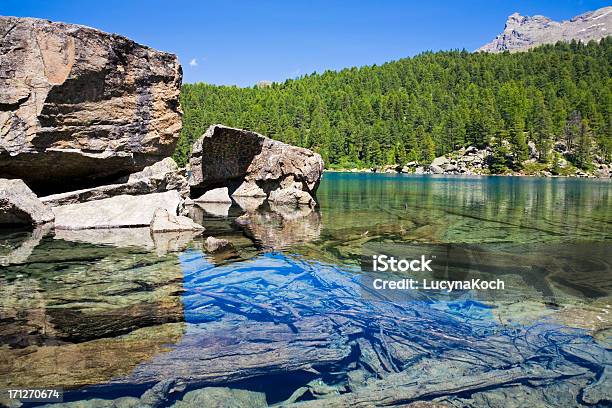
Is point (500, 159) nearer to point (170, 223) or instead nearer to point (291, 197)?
point (291, 197)

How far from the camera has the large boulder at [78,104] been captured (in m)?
17.2

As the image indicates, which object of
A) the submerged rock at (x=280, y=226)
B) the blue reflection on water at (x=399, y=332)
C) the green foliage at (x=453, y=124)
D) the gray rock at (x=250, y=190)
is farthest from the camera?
the green foliage at (x=453, y=124)

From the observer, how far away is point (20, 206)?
686 inches

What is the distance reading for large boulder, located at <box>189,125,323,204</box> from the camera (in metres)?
30.1

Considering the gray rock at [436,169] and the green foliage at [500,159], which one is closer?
the green foliage at [500,159]

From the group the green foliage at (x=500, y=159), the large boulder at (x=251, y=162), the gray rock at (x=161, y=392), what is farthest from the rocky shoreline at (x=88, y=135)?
the green foliage at (x=500, y=159)

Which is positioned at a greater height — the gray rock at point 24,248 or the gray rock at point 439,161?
the gray rock at point 439,161

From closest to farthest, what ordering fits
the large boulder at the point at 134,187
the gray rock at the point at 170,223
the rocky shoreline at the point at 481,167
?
the gray rock at the point at 170,223 < the large boulder at the point at 134,187 < the rocky shoreline at the point at 481,167

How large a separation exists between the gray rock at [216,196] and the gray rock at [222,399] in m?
26.8

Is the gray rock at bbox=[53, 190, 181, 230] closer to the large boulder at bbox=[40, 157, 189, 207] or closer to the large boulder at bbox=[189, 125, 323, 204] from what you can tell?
the large boulder at bbox=[40, 157, 189, 207]

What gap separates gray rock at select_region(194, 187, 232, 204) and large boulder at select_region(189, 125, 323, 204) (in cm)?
60

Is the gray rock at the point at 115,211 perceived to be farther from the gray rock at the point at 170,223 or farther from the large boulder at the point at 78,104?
the large boulder at the point at 78,104

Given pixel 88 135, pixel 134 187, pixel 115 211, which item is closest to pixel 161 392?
pixel 115 211

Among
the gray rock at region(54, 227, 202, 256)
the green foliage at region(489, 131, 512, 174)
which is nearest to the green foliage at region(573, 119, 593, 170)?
the green foliage at region(489, 131, 512, 174)
